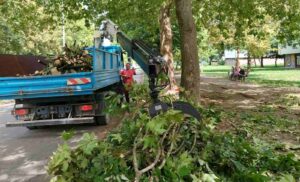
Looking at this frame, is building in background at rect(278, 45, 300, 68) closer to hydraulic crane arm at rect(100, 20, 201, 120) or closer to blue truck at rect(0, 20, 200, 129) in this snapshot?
blue truck at rect(0, 20, 200, 129)

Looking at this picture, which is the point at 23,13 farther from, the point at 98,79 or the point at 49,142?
the point at 49,142

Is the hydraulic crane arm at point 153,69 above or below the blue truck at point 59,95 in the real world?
above

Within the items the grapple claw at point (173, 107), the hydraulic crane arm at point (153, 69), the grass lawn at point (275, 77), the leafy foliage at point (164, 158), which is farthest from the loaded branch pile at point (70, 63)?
the grass lawn at point (275, 77)

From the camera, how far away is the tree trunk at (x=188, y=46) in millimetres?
10582

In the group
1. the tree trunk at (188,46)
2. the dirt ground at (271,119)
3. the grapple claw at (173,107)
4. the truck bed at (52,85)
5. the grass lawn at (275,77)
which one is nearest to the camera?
the grapple claw at (173,107)

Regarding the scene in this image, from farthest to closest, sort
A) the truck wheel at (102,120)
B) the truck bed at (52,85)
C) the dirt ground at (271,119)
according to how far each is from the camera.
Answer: the truck wheel at (102,120) → the truck bed at (52,85) → the dirt ground at (271,119)

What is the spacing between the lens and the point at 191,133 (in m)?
4.73

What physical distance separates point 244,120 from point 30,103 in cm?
545

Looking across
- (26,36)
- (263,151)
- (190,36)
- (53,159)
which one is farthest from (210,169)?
(26,36)

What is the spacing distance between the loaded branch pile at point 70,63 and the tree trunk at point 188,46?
8.17 ft

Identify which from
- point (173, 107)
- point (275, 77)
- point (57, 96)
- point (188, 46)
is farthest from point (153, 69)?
point (275, 77)

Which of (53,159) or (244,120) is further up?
(53,159)

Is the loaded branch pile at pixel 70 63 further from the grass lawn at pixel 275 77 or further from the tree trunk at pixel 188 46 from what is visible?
the grass lawn at pixel 275 77

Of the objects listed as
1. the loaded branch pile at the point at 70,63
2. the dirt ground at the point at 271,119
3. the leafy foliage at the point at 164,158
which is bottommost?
the dirt ground at the point at 271,119
